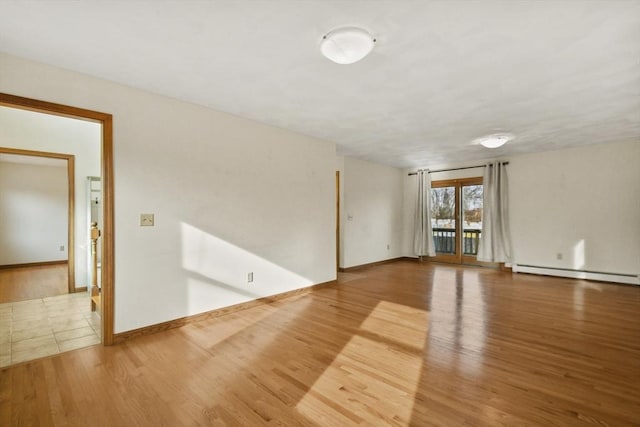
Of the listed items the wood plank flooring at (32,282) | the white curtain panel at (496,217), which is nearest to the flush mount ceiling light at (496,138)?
the white curtain panel at (496,217)

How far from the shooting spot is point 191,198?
11.0 feet

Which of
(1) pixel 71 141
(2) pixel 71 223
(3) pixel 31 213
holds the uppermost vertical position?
(1) pixel 71 141

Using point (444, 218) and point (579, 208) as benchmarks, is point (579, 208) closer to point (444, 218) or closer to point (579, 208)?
point (579, 208)

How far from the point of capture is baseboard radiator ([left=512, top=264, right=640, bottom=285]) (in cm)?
517

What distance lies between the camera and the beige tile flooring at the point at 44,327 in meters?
2.64

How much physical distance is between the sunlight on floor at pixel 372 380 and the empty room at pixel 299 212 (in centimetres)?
2

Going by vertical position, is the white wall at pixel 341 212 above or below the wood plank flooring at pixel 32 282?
above

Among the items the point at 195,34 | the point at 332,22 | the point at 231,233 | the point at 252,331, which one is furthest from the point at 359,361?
the point at 195,34

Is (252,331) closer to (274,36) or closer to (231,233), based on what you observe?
(231,233)

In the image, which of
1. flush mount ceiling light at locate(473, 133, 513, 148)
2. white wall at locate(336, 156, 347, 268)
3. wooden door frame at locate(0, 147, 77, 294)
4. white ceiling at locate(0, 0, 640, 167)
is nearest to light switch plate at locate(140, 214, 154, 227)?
white ceiling at locate(0, 0, 640, 167)

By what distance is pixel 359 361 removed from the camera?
95.8 inches

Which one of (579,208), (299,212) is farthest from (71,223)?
(579,208)

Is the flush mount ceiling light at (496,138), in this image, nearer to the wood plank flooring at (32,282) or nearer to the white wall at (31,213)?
the wood plank flooring at (32,282)

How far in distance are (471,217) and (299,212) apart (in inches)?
188
